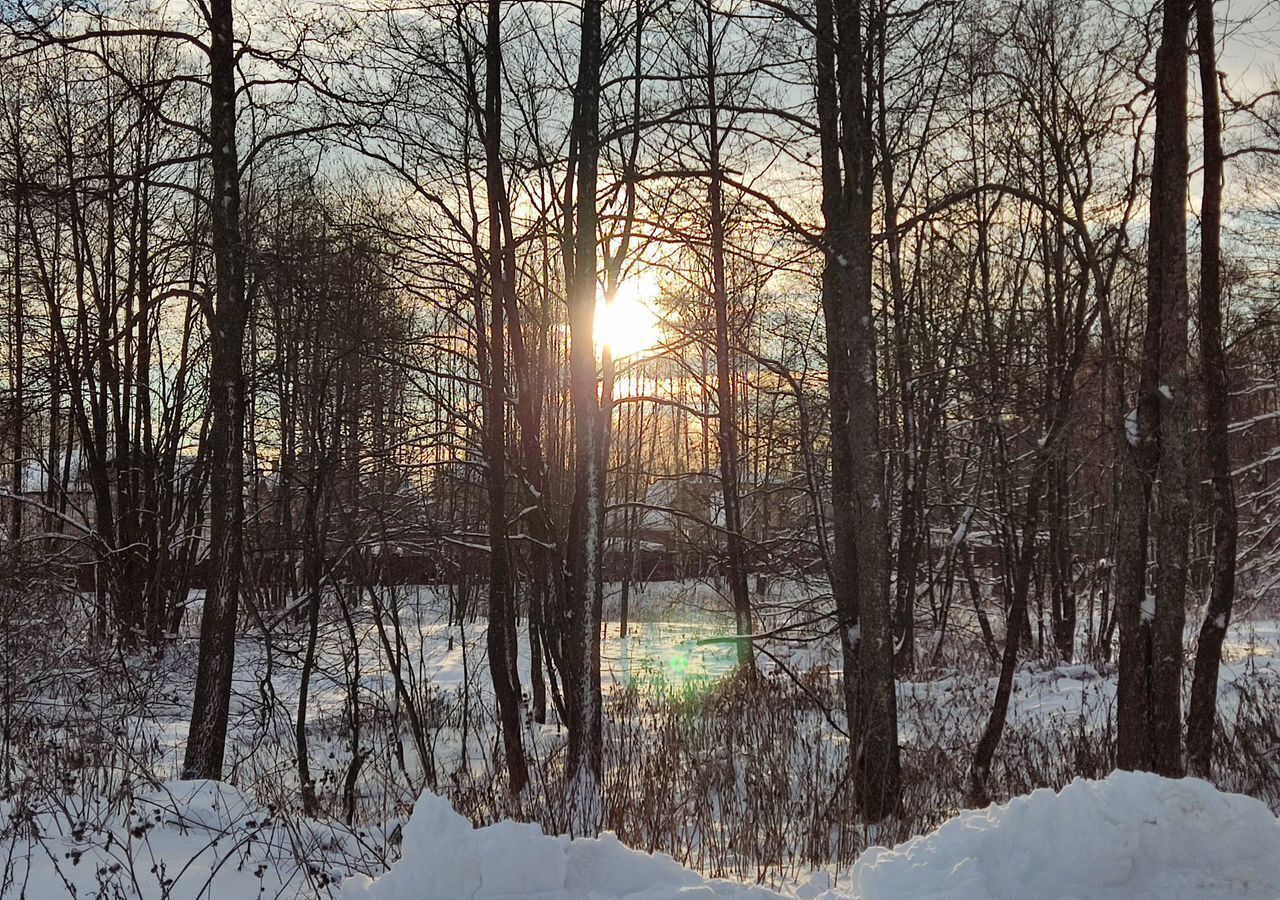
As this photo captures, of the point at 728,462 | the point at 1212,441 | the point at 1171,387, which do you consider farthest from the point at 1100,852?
the point at 728,462

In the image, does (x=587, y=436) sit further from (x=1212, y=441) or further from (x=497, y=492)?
(x=1212, y=441)

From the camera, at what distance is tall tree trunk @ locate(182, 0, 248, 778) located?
7.27 m

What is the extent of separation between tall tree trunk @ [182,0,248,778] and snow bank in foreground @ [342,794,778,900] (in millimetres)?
4692

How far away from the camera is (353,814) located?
6957 millimetres

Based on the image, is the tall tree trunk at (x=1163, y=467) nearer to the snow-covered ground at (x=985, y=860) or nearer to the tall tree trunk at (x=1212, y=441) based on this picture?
the tall tree trunk at (x=1212, y=441)

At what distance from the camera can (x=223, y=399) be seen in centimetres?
734

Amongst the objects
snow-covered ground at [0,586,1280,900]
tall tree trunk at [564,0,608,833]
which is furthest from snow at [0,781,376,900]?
tall tree trunk at [564,0,608,833]

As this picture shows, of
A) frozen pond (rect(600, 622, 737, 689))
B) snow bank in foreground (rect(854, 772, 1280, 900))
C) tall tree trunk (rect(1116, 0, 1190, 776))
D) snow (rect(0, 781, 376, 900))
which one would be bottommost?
frozen pond (rect(600, 622, 737, 689))

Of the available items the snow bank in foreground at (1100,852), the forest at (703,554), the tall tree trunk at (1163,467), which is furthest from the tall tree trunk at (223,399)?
the tall tree trunk at (1163,467)

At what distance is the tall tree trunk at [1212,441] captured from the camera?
6.74 metres

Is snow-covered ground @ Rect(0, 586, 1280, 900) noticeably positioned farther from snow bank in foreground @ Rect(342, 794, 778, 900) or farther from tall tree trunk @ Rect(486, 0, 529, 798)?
tall tree trunk @ Rect(486, 0, 529, 798)

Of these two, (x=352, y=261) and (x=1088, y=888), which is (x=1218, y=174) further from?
(x=352, y=261)

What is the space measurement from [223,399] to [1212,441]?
837 cm

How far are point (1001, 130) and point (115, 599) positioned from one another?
14.9 meters
